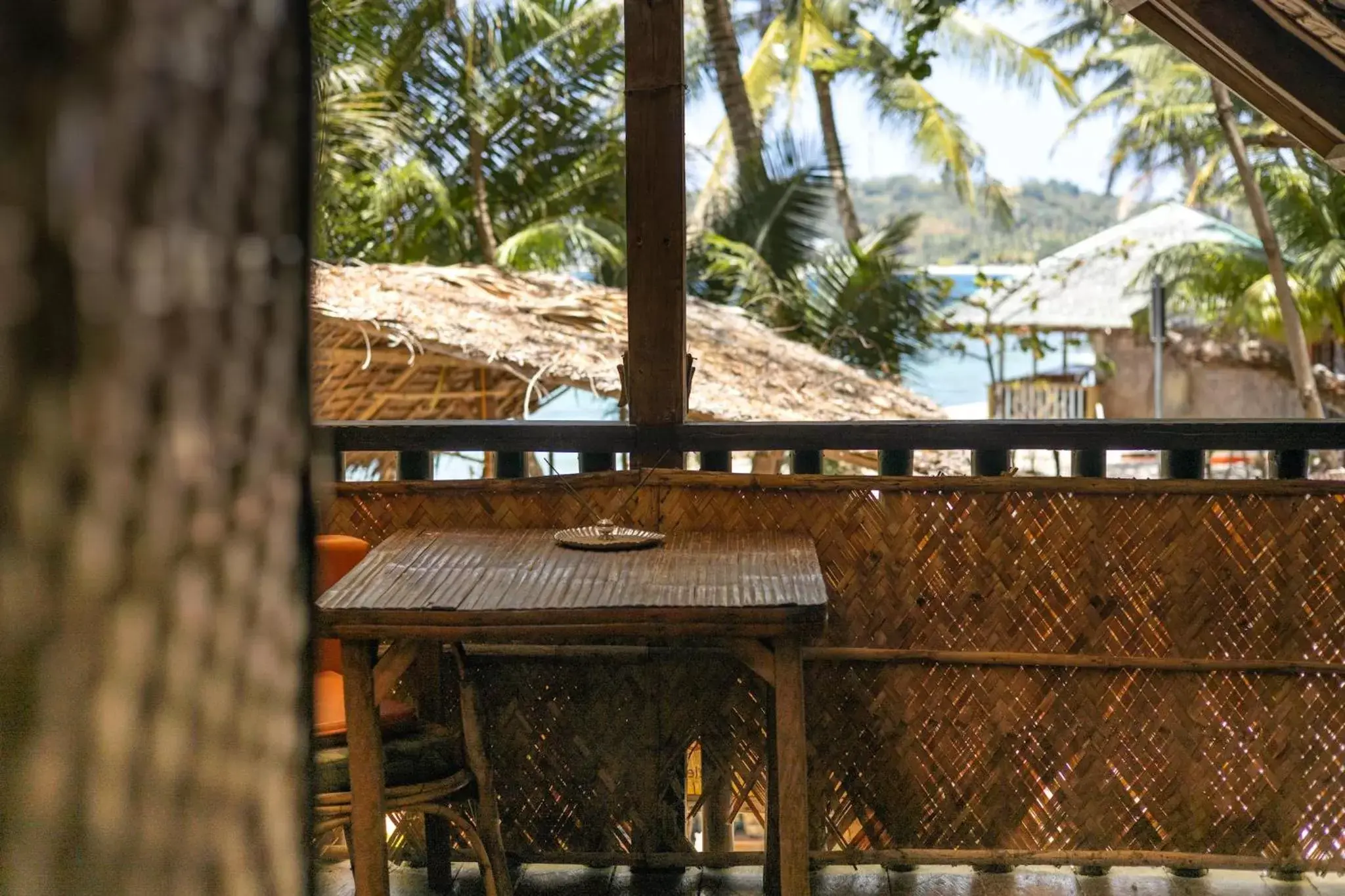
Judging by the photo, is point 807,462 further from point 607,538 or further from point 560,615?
point 560,615

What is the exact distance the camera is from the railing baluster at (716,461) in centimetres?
266

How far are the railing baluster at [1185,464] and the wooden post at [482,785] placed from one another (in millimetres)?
1399

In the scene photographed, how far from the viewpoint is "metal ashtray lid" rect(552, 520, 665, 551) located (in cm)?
226

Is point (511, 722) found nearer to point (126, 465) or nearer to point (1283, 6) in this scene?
point (1283, 6)

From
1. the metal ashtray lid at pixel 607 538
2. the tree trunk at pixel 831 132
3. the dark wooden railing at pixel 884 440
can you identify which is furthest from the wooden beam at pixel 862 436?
the tree trunk at pixel 831 132

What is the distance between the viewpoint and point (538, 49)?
53.1ft

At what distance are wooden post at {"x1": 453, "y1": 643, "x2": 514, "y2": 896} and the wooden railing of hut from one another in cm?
24

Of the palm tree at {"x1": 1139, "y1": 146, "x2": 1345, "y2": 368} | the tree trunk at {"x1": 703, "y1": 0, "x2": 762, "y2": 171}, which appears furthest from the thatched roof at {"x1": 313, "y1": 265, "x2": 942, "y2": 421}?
the palm tree at {"x1": 1139, "y1": 146, "x2": 1345, "y2": 368}

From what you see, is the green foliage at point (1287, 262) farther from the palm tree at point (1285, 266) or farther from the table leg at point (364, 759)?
the table leg at point (364, 759)

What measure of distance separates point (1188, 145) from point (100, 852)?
2711 centimetres

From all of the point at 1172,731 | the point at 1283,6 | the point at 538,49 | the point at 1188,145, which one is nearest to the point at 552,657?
the point at 1172,731

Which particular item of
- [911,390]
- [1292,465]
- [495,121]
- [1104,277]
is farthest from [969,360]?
[1292,465]

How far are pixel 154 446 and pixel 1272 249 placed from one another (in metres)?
13.4

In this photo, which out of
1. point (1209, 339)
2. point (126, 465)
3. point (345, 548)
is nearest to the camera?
point (126, 465)
